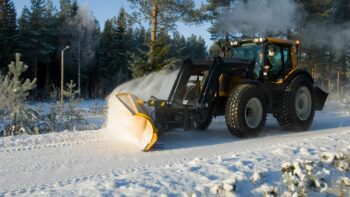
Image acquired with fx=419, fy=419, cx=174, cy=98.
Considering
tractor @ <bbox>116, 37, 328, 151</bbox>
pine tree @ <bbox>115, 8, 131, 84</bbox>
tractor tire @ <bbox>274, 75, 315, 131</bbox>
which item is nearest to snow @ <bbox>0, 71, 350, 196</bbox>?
tractor @ <bbox>116, 37, 328, 151</bbox>

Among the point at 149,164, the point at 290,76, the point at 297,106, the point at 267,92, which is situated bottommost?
the point at 149,164

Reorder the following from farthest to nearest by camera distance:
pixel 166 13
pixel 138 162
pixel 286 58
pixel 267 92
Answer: pixel 166 13, pixel 286 58, pixel 267 92, pixel 138 162

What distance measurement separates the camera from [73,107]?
12.5 meters

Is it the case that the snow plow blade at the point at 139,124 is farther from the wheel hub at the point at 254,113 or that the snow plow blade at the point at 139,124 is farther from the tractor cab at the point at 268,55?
the tractor cab at the point at 268,55

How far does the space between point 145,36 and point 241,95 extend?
15.6 meters

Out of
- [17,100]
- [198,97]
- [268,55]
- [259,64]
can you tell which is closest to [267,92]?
[259,64]

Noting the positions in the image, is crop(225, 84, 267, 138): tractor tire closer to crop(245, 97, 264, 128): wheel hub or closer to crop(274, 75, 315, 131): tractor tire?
crop(245, 97, 264, 128): wheel hub

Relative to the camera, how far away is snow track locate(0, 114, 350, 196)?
464 centimetres

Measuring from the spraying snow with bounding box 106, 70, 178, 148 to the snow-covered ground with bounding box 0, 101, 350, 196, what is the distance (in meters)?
0.22

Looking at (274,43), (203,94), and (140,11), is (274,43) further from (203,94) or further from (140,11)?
(140,11)

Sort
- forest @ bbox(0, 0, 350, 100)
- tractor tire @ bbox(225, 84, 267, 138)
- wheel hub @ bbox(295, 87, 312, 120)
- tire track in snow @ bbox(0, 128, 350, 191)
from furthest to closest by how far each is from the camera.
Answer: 1. forest @ bbox(0, 0, 350, 100)
2. wheel hub @ bbox(295, 87, 312, 120)
3. tractor tire @ bbox(225, 84, 267, 138)
4. tire track in snow @ bbox(0, 128, 350, 191)

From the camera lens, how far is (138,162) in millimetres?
6082

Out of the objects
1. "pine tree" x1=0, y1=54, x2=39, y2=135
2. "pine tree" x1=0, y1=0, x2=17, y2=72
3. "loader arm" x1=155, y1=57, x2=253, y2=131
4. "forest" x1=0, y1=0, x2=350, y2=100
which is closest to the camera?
"loader arm" x1=155, y1=57, x2=253, y2=131

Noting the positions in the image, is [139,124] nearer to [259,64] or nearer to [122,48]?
[259,64]
